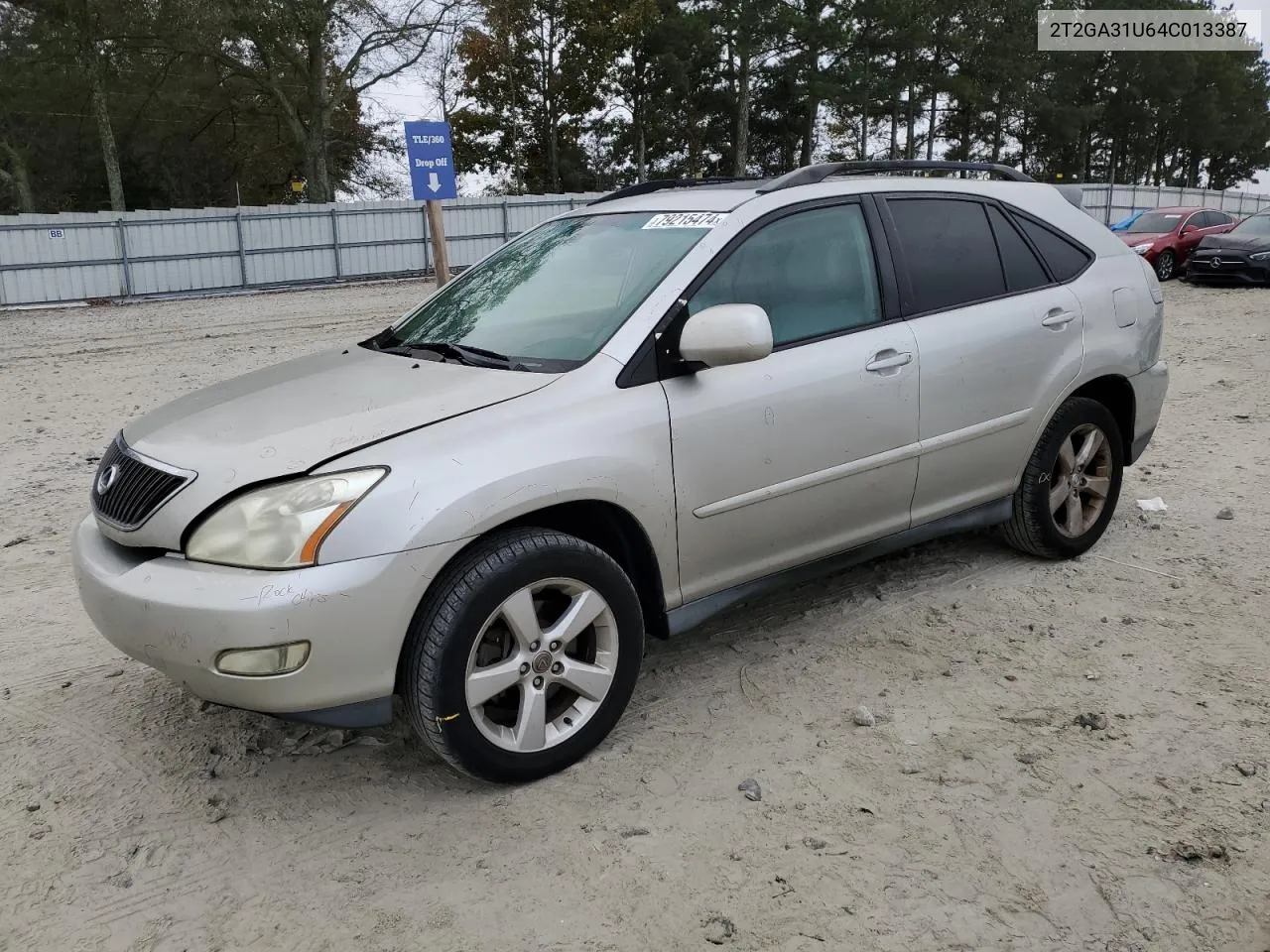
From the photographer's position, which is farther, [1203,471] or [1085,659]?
[1203,471]

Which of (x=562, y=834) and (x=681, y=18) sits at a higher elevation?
(x=681, y=18)

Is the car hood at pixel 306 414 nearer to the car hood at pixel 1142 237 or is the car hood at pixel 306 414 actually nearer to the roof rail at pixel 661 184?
the roof rail at pixel 661 184

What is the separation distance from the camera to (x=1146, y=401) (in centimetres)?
487

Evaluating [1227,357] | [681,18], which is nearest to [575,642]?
[1227,357]

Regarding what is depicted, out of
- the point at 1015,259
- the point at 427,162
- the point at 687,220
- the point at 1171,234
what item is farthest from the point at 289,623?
the point at 1171,234

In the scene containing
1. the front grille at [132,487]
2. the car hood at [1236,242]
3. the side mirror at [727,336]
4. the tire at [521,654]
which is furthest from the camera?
the car hood at [1236,242]

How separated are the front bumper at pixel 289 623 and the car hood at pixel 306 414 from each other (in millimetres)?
289

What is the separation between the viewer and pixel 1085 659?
3908 millimetres

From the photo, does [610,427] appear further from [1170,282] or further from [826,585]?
[1170,282]

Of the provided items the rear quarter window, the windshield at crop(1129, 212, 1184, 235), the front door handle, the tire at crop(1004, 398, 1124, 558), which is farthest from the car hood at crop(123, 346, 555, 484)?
the windshield at crop(1129, 212, 1184, 235)

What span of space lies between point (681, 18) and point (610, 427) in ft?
127

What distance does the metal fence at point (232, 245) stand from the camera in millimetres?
19812

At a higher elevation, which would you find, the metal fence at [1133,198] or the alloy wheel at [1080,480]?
the metal fence at [1133,198]

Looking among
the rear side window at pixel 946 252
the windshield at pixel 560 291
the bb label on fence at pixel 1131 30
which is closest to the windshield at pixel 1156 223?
the rear side window at pixel 946 252
